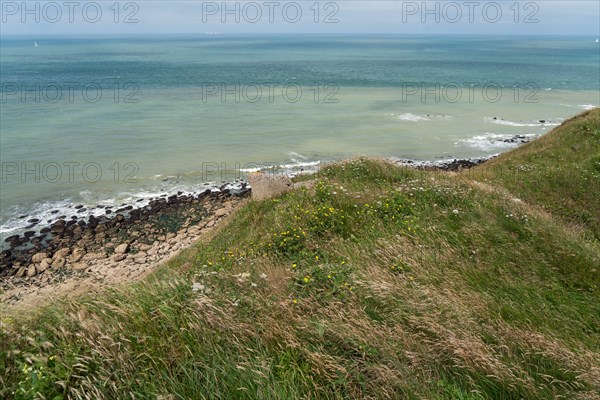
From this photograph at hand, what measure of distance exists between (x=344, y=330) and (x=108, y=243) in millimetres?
20487

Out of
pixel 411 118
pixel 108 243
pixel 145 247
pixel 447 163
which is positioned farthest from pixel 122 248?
pixel 411 118

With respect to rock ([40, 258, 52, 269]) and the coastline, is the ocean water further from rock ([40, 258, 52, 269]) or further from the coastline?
rock ([40, 258, 52, 269])

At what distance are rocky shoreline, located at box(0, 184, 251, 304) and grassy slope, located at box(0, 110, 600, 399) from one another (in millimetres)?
12656

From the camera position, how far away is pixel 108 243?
2261cm

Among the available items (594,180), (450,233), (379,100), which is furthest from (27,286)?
Result: (379,100)

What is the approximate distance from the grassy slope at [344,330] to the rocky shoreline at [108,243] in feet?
41.5

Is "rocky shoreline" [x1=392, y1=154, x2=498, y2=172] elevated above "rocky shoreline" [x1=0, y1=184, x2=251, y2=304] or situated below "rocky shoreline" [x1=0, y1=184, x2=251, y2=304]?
above

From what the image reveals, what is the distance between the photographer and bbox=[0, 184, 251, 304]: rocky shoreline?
19389mm

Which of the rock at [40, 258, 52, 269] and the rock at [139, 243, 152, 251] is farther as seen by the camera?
the rock at [139, 243, 152, 251]

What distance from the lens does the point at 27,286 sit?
18.7 meters

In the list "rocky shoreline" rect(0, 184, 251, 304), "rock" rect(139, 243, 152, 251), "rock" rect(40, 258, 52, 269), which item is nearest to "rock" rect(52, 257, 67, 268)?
"rocky shoreline" rect(0, 184, 251, 304)

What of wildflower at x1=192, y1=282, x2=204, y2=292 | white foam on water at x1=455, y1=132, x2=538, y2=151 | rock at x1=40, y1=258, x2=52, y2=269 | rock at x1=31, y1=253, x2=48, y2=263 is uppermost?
white foam on water at x1=455, y1=132, x2=538, y2=151

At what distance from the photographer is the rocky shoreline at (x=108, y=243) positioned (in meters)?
19.4

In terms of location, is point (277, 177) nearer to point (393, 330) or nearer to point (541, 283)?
point (541, 283)
